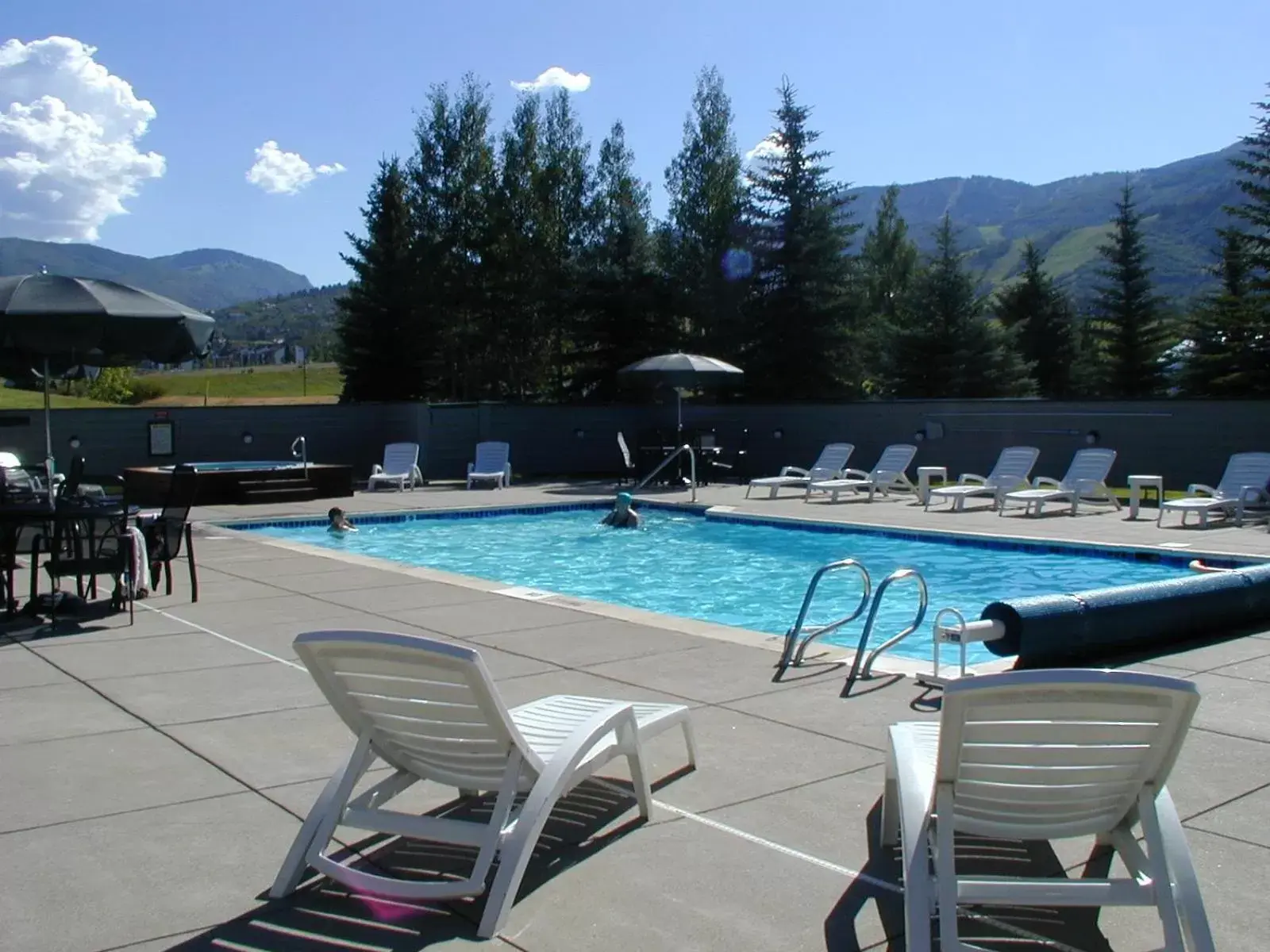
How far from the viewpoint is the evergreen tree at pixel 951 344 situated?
30.0 m

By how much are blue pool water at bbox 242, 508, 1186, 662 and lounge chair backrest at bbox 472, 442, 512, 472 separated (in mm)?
3134

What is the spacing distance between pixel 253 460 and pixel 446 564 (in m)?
8.30

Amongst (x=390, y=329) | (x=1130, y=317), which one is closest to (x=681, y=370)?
(x=390, y=329)

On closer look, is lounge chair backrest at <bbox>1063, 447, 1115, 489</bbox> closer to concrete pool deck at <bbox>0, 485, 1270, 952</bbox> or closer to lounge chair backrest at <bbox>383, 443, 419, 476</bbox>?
concrete pool deck at <bbox>0, 485, 1270, 952</bbox>

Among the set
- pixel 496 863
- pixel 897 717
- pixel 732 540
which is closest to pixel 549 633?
pixel 897 717

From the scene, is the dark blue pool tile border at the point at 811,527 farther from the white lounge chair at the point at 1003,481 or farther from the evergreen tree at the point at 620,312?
the evergreen tree at the point at 620,312

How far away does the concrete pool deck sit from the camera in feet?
10.4

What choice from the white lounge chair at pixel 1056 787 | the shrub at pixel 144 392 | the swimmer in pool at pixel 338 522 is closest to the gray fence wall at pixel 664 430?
the swimmer in pool at pixel 338 522

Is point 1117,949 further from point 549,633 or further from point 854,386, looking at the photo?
point 854,386

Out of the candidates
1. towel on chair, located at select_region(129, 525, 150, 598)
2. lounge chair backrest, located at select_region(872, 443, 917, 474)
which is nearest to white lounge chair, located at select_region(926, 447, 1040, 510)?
lounge chair backrest, located at select_region(872, 443, 917, 474)

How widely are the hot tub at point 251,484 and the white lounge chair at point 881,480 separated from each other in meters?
7.07

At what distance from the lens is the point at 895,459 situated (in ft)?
59.2

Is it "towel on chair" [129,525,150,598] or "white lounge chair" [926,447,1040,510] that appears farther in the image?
"white lounge chair" [926,447,1040,510]

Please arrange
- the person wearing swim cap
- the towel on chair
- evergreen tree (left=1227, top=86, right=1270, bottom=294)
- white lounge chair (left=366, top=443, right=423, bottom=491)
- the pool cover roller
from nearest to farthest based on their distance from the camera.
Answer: the pool cover roller
the towel on chair
the person wearing swim cap
white lounge chair (left=366, top=443, right=423, bottom=491)
evergreen tree (left=1227, top=86, right=1270, bottom=294)
